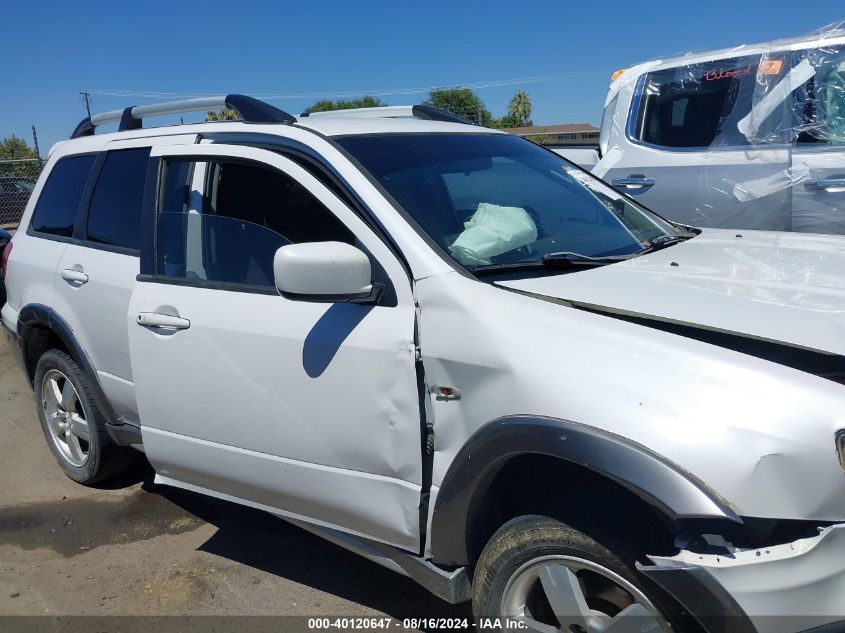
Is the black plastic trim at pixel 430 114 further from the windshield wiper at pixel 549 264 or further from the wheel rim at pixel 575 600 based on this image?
the wheel rim at pixel 575 600

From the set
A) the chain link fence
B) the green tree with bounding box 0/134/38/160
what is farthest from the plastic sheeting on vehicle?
the green tree with bounding box 0/134/38/160

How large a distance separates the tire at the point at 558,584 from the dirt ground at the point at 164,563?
0.77 m

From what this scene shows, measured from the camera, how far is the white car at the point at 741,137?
474 cm

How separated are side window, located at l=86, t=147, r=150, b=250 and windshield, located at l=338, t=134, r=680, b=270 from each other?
1284mm

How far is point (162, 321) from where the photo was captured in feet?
9.57

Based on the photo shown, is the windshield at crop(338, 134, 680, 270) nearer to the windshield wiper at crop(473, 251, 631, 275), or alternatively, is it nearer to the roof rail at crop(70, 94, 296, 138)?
the windshield wiper at crop(473, 251, 631, 275)

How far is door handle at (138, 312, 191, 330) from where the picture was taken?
286 cm

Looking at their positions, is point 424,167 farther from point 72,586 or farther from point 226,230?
point 72,586

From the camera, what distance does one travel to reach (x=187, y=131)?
3.28 meters

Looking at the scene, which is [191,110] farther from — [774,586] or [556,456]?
[774,586]

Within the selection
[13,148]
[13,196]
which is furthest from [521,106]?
[13,196]

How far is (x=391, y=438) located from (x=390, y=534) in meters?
0.35

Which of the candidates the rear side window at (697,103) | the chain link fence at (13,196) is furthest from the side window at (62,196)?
the chain link fence at (13,196)

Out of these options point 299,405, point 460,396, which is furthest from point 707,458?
point 299,405
